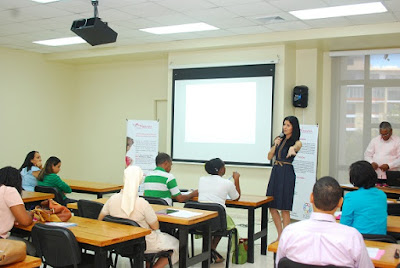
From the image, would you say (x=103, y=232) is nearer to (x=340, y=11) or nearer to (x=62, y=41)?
(x=340, y=11)

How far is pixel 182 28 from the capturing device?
25.2 feet

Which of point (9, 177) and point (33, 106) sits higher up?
point (33, 106)

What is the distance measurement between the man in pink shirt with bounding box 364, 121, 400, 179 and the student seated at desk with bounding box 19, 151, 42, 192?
192 inches

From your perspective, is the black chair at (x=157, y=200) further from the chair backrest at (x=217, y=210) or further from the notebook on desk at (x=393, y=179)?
the notebook on desk at (x=393, y=179)

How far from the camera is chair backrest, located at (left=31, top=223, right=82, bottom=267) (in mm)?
3379

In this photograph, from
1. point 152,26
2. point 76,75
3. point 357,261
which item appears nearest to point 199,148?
point 152,26

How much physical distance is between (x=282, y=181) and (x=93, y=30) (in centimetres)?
302

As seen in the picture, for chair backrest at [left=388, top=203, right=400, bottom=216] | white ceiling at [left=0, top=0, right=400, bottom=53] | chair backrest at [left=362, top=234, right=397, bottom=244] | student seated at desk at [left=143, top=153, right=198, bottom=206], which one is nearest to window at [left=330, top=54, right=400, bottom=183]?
white ceiling at [left=0, top=0, right=400, bottom=53]

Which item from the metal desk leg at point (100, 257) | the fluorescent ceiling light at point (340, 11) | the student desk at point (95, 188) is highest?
the fluorescent ceiling light at point (340, 11)

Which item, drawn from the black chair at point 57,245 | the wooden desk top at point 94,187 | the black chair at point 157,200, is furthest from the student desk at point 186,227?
the wooden desk top at point 94,187

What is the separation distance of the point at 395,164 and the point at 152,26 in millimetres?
4330

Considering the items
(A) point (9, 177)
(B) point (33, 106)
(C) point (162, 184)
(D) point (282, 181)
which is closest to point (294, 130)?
(D) point (282, 181)

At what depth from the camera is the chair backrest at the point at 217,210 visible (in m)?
4.84

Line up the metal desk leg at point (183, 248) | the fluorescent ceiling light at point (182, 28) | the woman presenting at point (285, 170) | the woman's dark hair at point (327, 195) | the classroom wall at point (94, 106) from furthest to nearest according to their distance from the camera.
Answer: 1. the classroom wall at point (94, 106)
2. the fluorescent ceiling light at point (182, 28)
3. the woman presenting at point (285, 170)
4. the metal desk leg at point (183, 248)
5. the woman's dark hair at point (327, 195)
